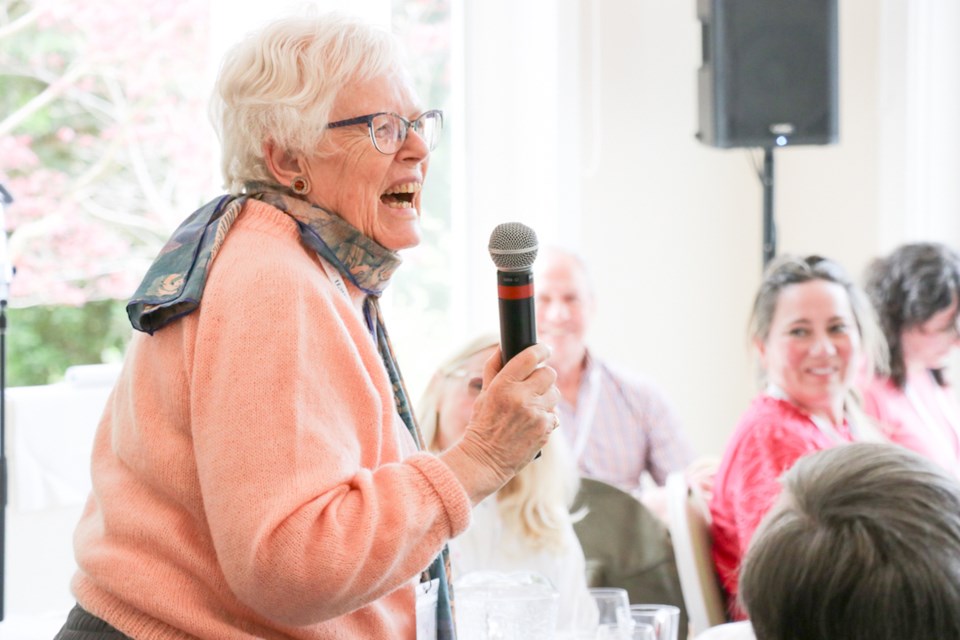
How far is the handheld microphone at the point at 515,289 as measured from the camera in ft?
4.19

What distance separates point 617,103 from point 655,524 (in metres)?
2.76

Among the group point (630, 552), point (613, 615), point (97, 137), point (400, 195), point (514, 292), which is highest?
point (97, 137)

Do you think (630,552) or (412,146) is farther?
(630,552)

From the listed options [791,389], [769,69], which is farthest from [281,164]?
[769,69]

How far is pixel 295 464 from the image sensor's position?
1.15 metres

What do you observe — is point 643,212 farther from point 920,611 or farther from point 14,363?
point 920,611

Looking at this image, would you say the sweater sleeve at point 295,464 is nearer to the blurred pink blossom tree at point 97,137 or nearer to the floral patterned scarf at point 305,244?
the floral patterned scarf at point 305,244

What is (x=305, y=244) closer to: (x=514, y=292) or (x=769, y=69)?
(x=514, y=292)

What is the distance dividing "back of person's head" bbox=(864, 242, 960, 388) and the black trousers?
10.2 ft

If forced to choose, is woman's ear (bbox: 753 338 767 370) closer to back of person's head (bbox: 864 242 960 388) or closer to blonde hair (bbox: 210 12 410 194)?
back of person's head (bbox: 864 242 960 388)

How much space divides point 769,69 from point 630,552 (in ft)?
7.61

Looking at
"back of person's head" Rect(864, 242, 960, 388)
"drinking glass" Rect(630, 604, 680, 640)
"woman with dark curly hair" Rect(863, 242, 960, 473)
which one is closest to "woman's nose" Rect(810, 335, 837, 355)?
"woman with dark curly hair" Rect(863, 242, 960, 473)

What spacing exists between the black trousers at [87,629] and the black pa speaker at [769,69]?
11.2ft

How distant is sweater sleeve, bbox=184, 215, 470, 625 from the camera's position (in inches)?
45.1
